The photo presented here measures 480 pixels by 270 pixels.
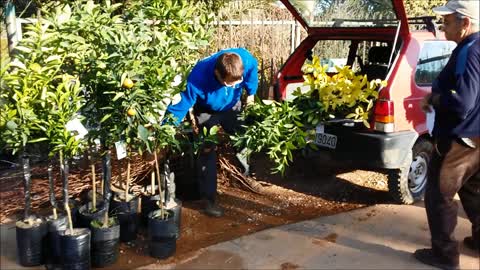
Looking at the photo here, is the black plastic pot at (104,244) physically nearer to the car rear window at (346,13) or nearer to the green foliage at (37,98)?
the green foliage at (37,98)

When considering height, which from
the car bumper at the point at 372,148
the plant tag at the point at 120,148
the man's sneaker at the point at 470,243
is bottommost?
the man's sneaker at the point at 470,243

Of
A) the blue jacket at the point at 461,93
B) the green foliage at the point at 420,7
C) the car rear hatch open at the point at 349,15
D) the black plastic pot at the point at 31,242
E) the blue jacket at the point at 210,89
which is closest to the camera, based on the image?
the blue jacket at the point at 461,93

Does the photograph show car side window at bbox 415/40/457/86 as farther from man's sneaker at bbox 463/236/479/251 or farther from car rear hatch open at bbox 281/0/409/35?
man's sneaker at bbox 463/236/479/251

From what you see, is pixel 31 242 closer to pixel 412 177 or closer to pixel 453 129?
pixel 453 129

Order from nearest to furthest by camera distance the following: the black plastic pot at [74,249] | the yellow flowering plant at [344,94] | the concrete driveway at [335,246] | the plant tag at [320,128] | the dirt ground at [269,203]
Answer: the black plastic pot at [74,249], the concrete driveway at [335,246], the dirt ground at [269,203], the yellow flowering plant at [344,94], the plant tag at [320,128]

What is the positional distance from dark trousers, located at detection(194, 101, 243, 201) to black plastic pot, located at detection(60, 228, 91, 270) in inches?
54.7

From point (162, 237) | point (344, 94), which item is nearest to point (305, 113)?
point (344, 94)

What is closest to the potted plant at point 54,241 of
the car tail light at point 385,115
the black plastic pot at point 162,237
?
the black plastic pot at point 162,237

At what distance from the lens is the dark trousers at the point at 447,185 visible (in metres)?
3.42

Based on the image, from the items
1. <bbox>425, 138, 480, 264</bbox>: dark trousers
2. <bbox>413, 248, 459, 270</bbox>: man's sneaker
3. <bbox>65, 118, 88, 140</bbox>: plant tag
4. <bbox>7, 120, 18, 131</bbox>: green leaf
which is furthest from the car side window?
<bbox>7, 120, 18, 131</bbox>: green leaf

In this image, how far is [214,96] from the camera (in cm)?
449

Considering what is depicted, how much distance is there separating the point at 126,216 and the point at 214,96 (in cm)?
134

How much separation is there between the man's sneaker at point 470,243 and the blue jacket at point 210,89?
224cm

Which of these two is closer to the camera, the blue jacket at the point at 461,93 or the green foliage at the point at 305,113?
the blue jacket at the point at 461,93
